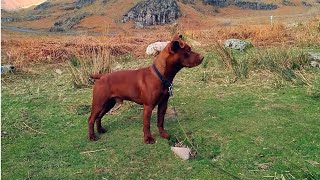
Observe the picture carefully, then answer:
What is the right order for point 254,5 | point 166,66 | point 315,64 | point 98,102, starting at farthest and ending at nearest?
point 254,5 → point 315,64 → point 98,102 → point 166,66

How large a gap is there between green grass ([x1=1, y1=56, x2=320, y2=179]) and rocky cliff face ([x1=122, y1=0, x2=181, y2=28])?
45595 mm

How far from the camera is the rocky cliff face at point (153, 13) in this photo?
53.3 m

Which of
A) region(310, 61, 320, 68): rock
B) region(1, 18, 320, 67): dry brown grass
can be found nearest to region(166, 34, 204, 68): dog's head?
region(310, 61, 320, 68): rock

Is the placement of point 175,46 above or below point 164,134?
above

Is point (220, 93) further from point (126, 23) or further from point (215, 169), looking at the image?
point (126, 23)

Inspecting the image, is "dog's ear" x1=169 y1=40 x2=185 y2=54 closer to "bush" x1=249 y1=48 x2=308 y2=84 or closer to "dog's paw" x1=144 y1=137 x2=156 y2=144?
"dog's paw" x1=144 y1=137 x2=156 y2=144

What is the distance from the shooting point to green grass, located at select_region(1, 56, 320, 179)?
173 inches

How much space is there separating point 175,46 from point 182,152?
1.19 m

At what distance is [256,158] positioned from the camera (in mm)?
4547

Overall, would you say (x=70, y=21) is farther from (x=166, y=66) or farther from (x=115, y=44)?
(x=166, y=66)

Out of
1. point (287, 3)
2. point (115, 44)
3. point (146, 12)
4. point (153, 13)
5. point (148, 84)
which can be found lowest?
point (287, 3)

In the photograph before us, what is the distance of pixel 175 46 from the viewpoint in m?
4.72

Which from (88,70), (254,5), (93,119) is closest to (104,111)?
(93,119)

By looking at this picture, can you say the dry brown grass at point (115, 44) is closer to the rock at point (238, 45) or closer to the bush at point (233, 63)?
the rock at point (238, 45)
